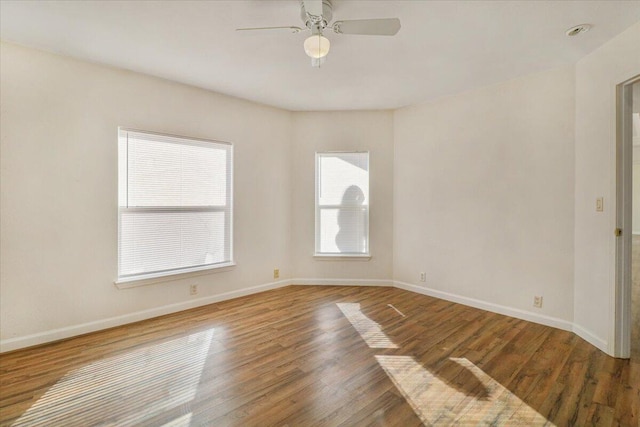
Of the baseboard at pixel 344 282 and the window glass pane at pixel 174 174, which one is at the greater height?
the window glass pane at pixel 174 174

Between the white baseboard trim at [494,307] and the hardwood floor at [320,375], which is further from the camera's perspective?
the white baseboard trim at [494,307]

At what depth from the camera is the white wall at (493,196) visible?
9.79 ft

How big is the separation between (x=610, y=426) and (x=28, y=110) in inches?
188

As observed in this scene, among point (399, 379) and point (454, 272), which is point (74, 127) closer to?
point (399, 379)

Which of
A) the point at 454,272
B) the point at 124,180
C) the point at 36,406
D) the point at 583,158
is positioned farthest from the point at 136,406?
the point at 583,158

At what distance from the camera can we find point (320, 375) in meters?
2.18

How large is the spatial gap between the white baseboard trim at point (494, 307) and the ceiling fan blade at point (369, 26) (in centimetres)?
312

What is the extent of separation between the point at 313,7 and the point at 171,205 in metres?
2.57

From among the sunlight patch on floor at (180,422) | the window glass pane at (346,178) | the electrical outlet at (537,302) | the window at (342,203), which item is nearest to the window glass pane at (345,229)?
the window at (342,203)

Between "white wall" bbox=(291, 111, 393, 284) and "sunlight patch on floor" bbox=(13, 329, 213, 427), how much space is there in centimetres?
225

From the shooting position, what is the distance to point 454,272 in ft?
12.5

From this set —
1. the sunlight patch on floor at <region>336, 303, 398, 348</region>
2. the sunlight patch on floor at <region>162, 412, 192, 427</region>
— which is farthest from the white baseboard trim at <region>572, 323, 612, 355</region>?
the sunlight patch on floor at <region>162, 412, 192, 427</region>

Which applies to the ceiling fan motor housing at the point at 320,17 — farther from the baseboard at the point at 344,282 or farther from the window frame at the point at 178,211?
the baseboard at the point at 344,282

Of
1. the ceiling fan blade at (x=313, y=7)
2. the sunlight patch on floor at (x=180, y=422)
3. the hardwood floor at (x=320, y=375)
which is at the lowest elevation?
the sunlight patch on floor at (x=180, y=422)
